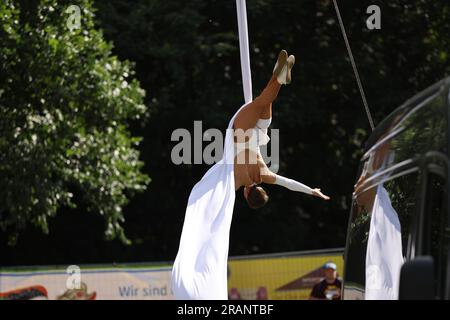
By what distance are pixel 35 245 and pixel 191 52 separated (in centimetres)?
520

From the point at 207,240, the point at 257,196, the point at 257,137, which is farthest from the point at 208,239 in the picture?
the point at 257,137

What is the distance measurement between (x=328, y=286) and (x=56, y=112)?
550cm

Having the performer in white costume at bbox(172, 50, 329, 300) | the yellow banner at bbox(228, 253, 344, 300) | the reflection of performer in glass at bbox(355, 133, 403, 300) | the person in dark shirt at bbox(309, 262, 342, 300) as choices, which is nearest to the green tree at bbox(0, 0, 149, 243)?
the yellow banner at bbox(228, 253, 344, 300)

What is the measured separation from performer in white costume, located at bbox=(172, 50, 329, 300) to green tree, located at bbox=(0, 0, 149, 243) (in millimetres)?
11129

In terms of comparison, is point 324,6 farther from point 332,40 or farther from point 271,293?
point 271,293

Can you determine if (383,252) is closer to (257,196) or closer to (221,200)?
(221,200)

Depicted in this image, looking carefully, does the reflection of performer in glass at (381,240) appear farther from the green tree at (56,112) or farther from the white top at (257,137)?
the green tree at (56,112)

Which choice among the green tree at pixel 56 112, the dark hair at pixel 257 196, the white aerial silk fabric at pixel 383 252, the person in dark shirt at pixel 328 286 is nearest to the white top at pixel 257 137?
the dark hair at pixel 257 196

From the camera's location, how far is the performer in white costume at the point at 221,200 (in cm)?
638

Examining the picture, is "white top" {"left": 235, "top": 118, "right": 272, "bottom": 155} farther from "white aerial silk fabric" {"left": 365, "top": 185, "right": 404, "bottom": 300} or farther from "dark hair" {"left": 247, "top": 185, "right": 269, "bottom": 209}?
"white aerial silk fabric" {"left": 365, "top": 185, "right": 404, "bottom": 300}

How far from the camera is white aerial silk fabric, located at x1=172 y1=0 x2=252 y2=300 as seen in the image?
250 inches

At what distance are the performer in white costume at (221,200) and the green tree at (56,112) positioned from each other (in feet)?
36.5

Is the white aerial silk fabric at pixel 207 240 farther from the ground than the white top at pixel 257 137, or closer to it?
closer to it

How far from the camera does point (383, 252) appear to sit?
17.4 ft
